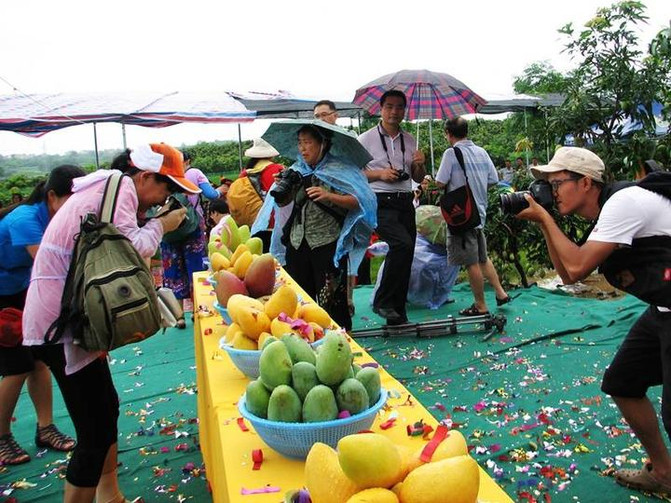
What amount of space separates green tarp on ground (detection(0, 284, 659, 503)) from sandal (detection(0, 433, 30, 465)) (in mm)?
47

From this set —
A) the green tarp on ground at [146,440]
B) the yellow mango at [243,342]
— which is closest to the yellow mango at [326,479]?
the yellow mango at [243,342]

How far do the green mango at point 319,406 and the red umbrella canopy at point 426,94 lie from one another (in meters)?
4.51

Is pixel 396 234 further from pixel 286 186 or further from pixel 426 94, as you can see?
pixel 426 94

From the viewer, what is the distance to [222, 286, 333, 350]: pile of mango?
1893 mm

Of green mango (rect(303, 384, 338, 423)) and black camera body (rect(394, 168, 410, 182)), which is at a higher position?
black camera body (rect(394, 168, 410, 182))

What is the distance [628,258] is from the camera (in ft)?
7.45

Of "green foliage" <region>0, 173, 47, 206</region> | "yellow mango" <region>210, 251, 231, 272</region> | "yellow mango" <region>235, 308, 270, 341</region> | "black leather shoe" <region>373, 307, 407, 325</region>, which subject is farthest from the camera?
"green foliage" <region>0, 173, 47, 206</region>

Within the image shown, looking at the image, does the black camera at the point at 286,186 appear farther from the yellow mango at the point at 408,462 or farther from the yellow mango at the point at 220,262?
the yellow mango at the point at 408,462

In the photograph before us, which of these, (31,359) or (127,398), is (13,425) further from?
(31,359)

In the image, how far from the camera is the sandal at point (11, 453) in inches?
131

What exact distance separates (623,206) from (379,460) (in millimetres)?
1628

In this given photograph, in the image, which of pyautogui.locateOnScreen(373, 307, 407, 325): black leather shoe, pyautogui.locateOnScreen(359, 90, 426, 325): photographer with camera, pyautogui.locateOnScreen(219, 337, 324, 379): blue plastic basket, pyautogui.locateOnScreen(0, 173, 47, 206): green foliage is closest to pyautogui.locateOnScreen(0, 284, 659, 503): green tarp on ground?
pyautogui.locateOnScreen(373, 307, 407, 325): black leather shoe

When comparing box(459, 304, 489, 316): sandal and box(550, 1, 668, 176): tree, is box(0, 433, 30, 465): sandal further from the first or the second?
box(550, 1, 668, 176): tree

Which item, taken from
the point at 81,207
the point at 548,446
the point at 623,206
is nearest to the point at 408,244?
the point at 548,446
